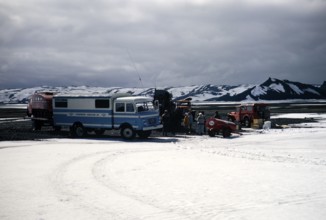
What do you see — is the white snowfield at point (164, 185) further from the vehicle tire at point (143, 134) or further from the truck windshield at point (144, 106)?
the vehicle tire at point (143, 134)

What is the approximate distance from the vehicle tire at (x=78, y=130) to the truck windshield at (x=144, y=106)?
479 cm

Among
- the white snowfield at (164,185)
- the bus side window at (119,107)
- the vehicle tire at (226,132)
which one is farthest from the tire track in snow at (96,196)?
the vehicle tire at (226,132)

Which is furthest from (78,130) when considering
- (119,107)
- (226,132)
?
(226,132)

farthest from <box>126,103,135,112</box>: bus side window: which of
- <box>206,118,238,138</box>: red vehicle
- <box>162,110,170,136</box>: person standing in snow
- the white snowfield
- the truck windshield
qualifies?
the white snowfield

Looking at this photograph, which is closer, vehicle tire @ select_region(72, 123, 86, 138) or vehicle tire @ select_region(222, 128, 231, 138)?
vehicle tire @ select_region(222, 128, 231, 138)

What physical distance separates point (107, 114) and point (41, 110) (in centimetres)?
886

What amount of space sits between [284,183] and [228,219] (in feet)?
11.5

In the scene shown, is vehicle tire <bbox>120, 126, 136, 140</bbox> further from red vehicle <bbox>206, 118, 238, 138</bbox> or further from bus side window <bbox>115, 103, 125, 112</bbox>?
red vehicle <bbox>206, 118, 238, 138</bbox>

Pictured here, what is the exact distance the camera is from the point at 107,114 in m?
22.5

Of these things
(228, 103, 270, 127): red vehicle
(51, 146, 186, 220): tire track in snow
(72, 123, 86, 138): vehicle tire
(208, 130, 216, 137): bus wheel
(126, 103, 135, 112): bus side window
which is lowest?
(51, 146, 186, 220): tire track in snow

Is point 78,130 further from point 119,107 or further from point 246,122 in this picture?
point 246,122

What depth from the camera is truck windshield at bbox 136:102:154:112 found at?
858 inches

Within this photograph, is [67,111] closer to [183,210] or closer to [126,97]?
[126,97]

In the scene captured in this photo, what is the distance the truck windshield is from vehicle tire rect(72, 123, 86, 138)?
15.7ft
